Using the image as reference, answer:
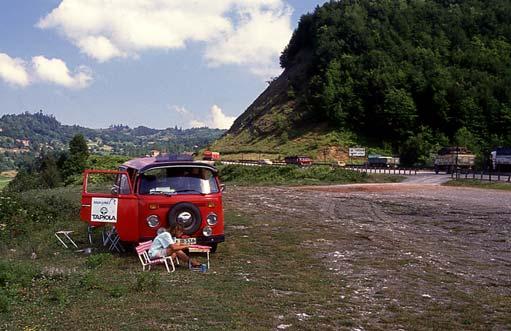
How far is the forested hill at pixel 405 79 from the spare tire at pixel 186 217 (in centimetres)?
5870

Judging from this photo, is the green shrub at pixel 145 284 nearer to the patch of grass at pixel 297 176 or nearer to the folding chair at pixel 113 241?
the folding chair at pixel 113 241

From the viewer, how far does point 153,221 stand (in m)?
11.2

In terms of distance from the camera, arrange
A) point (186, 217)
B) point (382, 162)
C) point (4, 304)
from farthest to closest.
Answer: point (382, 162)
point (186, 217)
point (4, 304)

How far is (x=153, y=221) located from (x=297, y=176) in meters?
38.4

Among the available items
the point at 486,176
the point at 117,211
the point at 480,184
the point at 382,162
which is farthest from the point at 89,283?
the point at 382,162

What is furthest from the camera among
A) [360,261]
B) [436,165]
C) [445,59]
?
[445,59]

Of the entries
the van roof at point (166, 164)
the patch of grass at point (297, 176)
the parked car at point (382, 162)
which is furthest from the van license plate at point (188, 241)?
the parked car at point (382, 162)

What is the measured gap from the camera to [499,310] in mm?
7680

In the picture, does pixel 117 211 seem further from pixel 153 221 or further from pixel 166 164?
pixel 166 164

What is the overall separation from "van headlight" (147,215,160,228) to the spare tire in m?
0.28

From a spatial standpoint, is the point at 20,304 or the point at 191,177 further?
the point at 191,177

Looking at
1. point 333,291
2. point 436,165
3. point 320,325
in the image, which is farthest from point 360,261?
point 436,165

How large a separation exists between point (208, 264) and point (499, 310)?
16.3 feet

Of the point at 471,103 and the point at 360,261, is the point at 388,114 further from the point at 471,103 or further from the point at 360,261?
the point at 360,261
